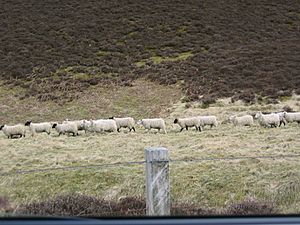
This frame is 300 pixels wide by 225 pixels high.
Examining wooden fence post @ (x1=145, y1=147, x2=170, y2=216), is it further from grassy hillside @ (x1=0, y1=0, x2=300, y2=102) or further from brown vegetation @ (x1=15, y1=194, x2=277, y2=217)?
grassy hillside @ (x1=0, y1=0, x2=300, y2=102)

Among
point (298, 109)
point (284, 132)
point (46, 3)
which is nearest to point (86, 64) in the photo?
point (46, 3)

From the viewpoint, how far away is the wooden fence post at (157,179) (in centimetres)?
484

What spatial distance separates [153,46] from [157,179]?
31.0 metres

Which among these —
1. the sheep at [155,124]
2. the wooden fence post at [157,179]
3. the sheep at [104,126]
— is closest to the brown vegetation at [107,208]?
the wooden fence post at [157,179]

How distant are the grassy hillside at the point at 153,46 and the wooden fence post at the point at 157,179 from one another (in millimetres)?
20361

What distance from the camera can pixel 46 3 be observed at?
42625 mm

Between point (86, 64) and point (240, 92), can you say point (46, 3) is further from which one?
point (240, 92)

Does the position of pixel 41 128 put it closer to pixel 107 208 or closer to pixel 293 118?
pixel 293 118

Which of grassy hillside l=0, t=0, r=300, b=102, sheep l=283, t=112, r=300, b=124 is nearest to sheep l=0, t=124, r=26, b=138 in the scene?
sheep l=283, t=112, r=300, b=124

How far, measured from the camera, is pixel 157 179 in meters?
4.89

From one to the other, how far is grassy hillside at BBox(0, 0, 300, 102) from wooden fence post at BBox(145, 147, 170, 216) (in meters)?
20.4

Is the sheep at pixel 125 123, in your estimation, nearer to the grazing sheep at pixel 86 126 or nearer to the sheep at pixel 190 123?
the grazing sheep at pixel 86 126

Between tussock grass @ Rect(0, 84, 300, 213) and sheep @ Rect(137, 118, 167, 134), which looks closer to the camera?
tussock grass @ Rect(0, 84, 300, 213)

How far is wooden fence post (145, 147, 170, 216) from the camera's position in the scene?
4840 millimetres
